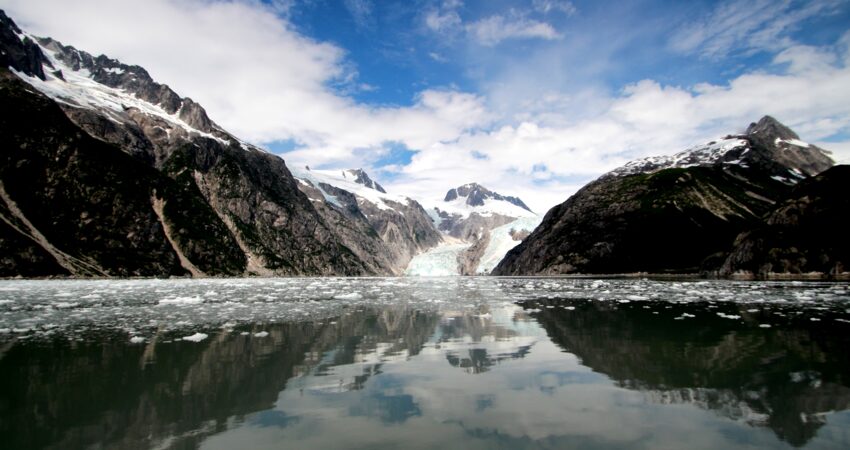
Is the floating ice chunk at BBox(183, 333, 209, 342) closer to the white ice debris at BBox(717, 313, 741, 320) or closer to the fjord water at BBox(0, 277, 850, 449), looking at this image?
the fjord water at BBox(0, 277, 850, 449)

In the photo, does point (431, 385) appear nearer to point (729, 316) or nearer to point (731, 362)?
point (731, 362)

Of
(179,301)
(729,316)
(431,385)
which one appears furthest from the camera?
(179,301)

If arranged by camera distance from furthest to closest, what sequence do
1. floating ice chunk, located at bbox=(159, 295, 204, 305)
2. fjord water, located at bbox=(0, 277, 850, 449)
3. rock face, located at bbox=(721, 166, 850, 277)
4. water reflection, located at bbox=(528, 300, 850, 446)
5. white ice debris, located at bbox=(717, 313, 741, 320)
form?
rock face, located at bbox=(721, 166, 850, 277), floating ice chunk, located at bbox=(159, 295, 204, 305), white ice debris, located at bbox=(717, 313, 741, 320), water reflection, located at bbox=(528, 300, 850, 446), fjord water, located at bbox=(0, 277, 850, 449)

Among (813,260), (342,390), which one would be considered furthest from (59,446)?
(813,260)

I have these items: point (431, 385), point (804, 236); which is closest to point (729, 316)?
point (431, 385)

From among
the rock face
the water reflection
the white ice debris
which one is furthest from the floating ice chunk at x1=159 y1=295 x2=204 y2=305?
the rock face
